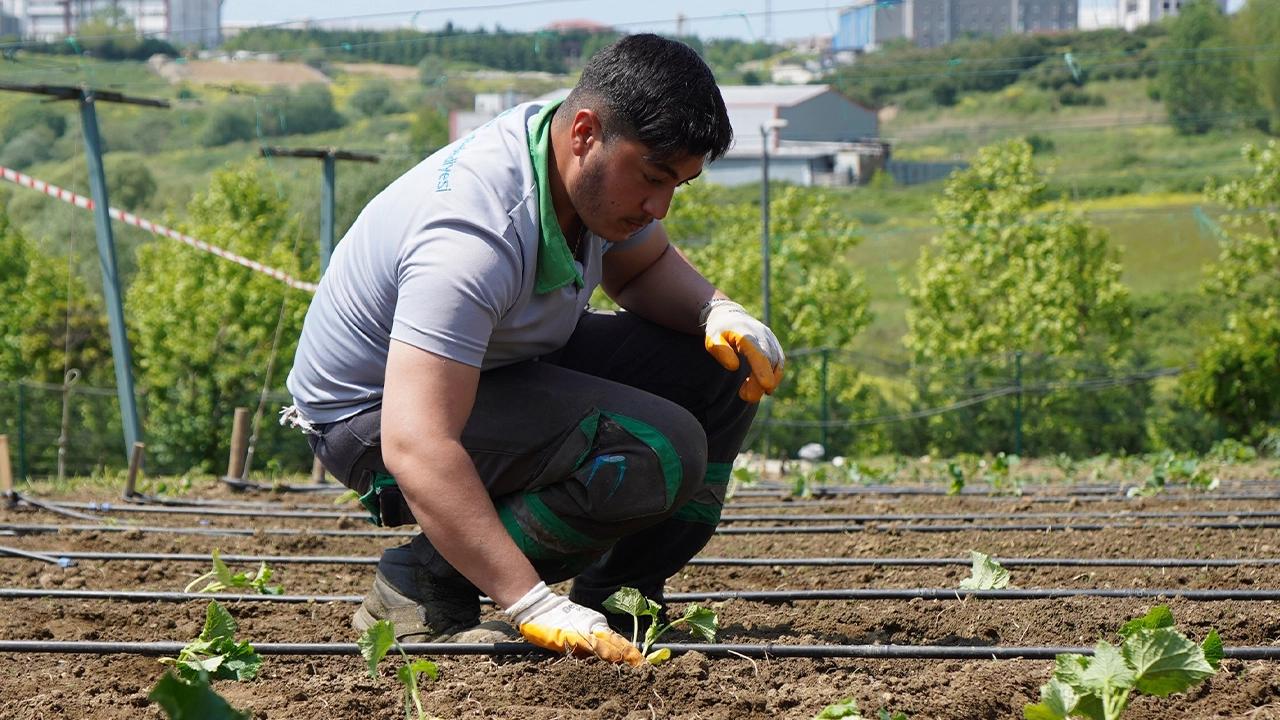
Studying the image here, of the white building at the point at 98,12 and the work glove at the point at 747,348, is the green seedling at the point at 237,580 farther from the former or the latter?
the white building at the point at 98,12

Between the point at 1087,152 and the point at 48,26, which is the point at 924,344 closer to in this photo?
the point at 1087,152

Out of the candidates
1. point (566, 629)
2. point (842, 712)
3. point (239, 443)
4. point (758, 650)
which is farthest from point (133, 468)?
point (842, 712)

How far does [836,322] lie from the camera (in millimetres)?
25359

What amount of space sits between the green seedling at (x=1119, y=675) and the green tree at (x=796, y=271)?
59.3 feet

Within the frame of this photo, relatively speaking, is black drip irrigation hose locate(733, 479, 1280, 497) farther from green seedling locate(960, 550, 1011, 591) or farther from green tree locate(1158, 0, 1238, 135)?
green tree locate(1158, 0, 1238, 135)

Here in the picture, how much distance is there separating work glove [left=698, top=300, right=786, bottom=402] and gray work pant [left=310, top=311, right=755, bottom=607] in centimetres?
7

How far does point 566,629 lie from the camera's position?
219cm

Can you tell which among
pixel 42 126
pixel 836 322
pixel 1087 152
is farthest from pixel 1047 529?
pixel 42 126

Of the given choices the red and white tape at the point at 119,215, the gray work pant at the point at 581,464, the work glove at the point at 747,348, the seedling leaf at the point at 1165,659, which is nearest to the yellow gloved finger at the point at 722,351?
the work glove at the point at 747,348

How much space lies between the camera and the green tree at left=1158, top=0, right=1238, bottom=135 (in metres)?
43.7

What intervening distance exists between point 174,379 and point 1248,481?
21.2 metres

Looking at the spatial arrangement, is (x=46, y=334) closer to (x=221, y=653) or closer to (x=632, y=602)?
(x=221, y=653)

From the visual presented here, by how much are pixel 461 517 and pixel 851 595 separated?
1.05m

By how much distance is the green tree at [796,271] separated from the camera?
72.4 ft
